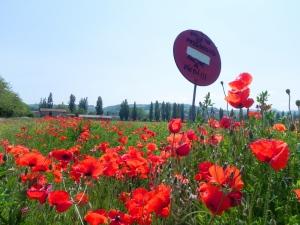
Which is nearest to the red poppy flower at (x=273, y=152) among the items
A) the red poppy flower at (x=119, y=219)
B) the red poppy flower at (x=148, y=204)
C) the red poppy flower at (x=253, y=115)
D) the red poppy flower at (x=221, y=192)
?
the red poppy flower at (x=221, y=192)

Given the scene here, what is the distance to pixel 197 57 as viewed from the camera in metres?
3.71

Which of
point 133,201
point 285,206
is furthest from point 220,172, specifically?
point 285,206

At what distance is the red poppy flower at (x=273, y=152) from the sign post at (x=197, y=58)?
201cm

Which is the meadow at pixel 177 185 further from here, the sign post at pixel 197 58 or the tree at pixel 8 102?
the tree at pixel 8 102

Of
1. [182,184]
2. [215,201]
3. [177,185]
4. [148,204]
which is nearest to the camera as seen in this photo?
[215,201]

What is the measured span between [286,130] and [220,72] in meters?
0.81

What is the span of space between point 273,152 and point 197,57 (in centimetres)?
221

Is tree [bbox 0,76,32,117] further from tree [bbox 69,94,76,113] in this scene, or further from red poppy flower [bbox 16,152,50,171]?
red poppy flower [bbox 16,152,50,171]

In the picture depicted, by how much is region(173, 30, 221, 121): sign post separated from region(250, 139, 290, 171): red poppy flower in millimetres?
2010

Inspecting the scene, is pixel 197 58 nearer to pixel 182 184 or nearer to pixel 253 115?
pixel 253 115

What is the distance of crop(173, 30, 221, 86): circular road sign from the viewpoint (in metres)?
3.62

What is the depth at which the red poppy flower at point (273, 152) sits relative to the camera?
1.55m

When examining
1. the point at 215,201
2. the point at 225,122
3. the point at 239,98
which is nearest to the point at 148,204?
the point at 215,201

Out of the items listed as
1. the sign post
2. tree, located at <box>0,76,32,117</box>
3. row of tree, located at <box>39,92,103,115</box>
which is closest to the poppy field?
the sign post
